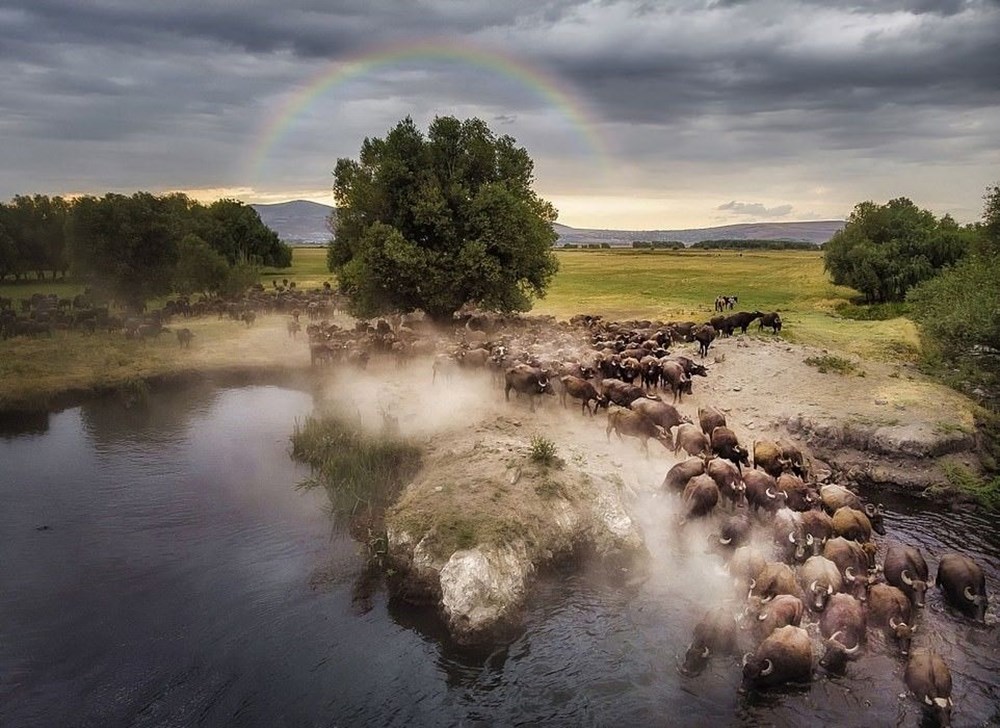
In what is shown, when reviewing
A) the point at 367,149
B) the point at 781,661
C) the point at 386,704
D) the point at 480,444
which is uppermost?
the point at 367,149

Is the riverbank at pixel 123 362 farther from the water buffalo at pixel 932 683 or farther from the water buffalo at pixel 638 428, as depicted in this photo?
the water buffalo at pixel 932 683

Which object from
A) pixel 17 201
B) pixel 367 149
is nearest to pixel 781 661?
pixel 367 149

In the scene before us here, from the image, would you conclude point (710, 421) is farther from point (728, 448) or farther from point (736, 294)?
point (736, 294)

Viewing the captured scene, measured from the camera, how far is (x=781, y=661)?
11.6 metres

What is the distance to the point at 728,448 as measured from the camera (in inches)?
788

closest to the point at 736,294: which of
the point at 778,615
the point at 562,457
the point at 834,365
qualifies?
the point at 834,365

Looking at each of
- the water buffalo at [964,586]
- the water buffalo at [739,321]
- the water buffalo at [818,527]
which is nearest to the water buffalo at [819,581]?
the water buffalo at [818,527]

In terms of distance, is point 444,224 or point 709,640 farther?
point 444,224

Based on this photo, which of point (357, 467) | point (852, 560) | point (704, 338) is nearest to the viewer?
point (852, 560)

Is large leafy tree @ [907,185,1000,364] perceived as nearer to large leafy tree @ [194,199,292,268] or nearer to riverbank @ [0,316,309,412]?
riverbank @ [0,316,309,412]

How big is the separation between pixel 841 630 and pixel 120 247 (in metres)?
58.6

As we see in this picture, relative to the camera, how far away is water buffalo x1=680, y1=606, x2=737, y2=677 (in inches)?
483

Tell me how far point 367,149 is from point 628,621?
110ft

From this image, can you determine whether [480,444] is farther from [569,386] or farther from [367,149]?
[367,149]
